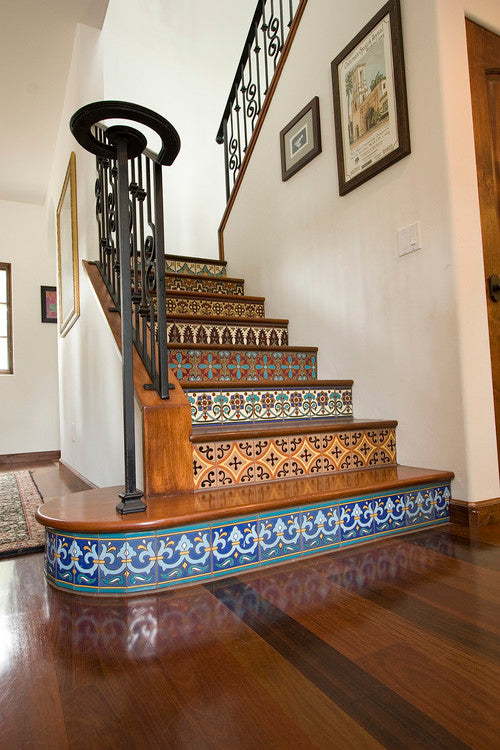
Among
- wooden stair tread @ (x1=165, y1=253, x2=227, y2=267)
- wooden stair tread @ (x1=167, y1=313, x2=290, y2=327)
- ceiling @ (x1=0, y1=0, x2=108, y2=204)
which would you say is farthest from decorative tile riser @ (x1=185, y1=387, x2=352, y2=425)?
ceiling @ (x1=0, y1=0, x2=108, y2=204)

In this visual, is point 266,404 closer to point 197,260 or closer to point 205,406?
point 205,406

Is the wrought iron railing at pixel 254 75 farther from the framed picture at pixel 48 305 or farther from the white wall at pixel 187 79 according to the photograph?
the framed picture at pixel 48 305

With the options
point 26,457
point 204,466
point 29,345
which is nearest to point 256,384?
Result: point 204,466

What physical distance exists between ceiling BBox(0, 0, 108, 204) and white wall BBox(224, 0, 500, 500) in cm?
165

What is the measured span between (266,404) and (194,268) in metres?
1.72

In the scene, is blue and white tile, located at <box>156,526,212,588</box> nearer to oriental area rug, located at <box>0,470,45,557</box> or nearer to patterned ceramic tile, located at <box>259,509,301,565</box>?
patterned ceramic tile, located at <box>259,509,301,565</box>

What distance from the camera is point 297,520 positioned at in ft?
4.76

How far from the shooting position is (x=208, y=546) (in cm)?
132

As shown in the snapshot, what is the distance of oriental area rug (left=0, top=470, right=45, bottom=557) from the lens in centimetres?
171

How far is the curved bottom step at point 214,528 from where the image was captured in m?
1.25

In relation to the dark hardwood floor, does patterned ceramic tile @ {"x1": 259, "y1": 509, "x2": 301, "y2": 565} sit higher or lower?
higher

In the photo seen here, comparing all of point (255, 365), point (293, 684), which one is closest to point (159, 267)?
point (255, 365)

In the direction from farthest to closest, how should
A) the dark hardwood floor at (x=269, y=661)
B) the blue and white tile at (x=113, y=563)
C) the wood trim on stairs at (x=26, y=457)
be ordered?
the wood trim on stairs at (x=26, y=457)
the blue and white tile at (x=113, y=563)
the dark hardwood floor at (x=269, y=661)

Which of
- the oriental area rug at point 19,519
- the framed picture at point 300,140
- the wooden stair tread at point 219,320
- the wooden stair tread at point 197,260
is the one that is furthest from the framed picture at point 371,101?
the oriental area rug at point 19,519
